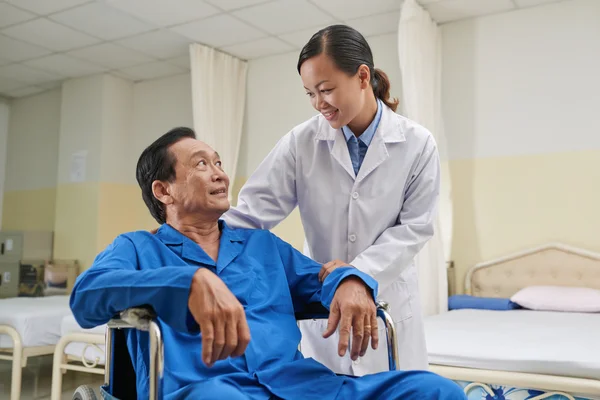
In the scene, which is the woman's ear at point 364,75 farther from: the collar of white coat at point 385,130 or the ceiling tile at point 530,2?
the ceiling tile at point 530,2

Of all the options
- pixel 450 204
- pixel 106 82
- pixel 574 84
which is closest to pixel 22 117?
pixel 106 82

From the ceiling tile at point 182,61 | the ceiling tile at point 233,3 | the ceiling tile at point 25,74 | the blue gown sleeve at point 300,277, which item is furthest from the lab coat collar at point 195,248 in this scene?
the ceiling tile at point 25,74

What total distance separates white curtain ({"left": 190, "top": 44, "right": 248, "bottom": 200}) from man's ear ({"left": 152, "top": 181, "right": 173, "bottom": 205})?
329 centimetres

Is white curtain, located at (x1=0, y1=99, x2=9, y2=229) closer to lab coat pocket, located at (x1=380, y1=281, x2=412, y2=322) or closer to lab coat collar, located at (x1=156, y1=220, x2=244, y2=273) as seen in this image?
lab coat collar, located at (x1=156, y1=220, x2=244, y2=273)

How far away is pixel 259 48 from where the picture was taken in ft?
16.5

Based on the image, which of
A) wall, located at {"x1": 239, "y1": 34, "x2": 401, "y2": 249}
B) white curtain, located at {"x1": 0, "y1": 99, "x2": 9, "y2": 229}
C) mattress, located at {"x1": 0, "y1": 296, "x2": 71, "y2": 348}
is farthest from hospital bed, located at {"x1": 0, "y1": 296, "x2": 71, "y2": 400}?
white curtain, located at {"x1": 0, "y1": 99, "x2": 9, "y2": 229}

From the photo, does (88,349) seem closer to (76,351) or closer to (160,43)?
(76,351)

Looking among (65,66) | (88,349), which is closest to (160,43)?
(65,66)

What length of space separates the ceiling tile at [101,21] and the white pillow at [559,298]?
3347 mm

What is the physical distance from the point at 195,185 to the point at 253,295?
335 millimetres

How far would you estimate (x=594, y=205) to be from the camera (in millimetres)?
3791

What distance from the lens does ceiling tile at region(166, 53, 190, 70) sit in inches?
210

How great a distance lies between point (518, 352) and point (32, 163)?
5867mm

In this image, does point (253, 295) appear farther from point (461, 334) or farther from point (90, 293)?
point (461, 334)
